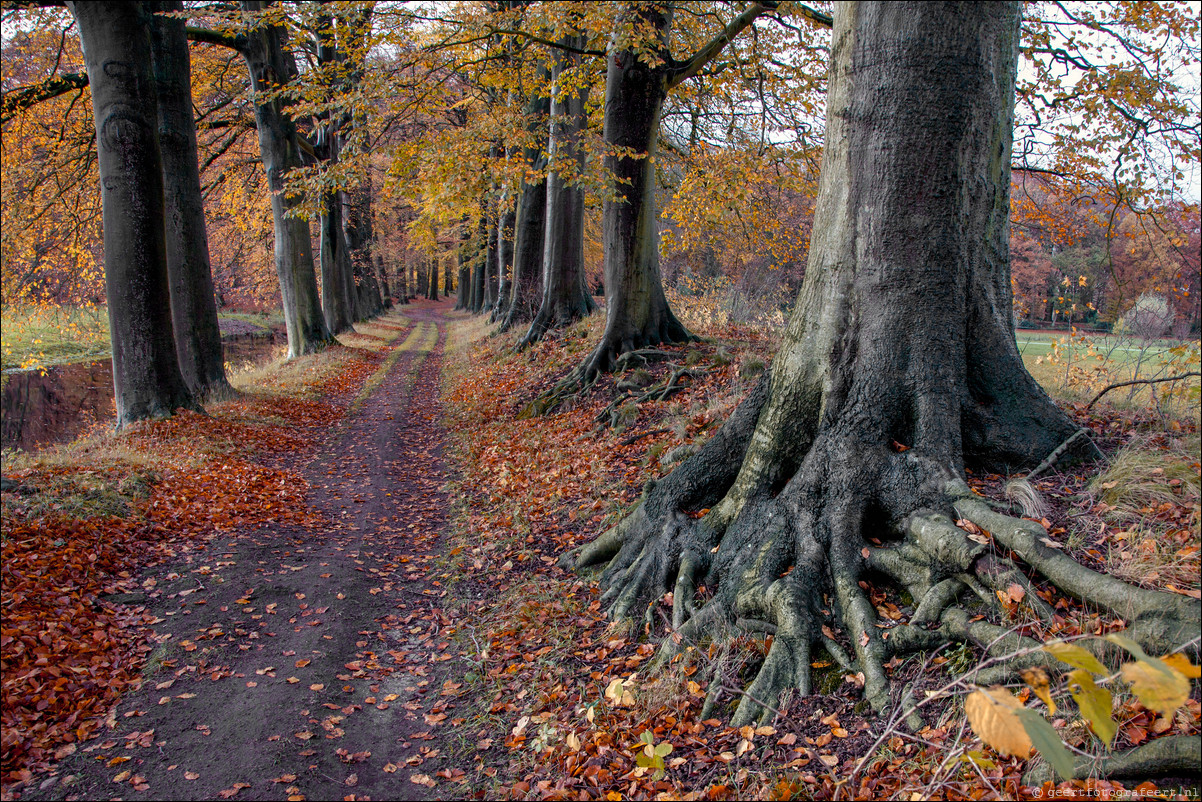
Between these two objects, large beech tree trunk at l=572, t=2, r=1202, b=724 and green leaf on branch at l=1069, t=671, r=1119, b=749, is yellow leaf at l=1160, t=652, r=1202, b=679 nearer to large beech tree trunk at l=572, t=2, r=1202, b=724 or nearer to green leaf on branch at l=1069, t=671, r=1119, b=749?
green leaf on branch at l=1069, t=671, r=1119, b=749

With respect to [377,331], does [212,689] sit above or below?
below

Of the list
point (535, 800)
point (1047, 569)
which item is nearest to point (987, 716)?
point (1047, 569)

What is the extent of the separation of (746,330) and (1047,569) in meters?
10.5

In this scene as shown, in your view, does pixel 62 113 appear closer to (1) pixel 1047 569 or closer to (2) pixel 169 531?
(2) pixel 169 531

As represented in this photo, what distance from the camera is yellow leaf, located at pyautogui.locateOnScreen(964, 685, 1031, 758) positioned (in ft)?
5.76

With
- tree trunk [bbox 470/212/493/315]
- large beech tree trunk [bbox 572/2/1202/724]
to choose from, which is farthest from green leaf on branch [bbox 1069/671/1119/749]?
tree trunk [bbox 470/212/493/315]

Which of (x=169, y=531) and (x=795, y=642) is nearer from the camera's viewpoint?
(x=795, y=642)

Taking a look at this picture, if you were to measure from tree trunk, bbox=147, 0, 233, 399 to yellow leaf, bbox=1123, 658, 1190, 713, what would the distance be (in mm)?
12601

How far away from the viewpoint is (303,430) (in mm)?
11961

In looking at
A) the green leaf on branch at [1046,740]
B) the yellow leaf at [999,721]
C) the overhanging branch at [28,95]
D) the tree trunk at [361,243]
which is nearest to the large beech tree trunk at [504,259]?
the tree trunk at [361,243]

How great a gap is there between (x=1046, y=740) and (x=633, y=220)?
1030cm

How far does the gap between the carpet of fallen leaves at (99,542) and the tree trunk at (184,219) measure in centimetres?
172

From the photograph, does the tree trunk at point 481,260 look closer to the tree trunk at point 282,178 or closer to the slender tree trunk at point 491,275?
the slender tree trunk at point 491,275

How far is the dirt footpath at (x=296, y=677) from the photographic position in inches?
141
